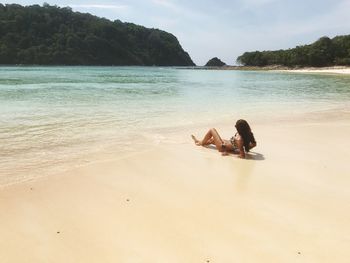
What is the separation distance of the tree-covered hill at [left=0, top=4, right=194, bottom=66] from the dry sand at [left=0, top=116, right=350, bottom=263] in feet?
465

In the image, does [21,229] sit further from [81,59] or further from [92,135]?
[81,59]

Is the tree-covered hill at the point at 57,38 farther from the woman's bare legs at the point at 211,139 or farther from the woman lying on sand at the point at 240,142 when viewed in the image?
the woman lying on sand at the point at 240,142

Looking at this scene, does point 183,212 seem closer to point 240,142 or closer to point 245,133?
point 240,142

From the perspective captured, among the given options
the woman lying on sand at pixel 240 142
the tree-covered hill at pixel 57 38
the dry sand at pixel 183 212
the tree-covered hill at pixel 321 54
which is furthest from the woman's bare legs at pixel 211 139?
the tree-covered hill at pixel 57 38

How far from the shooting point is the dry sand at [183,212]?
4012 mm

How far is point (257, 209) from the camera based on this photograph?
17.0ft

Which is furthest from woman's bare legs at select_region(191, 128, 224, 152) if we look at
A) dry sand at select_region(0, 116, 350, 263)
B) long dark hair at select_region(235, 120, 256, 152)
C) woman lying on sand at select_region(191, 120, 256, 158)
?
dry sand at select_region(0, 116, 350, 263)

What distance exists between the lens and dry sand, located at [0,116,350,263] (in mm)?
4012

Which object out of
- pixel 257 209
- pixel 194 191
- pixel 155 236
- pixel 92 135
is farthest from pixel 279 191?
pixel 92 135

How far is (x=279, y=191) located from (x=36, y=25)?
157846 millimetres

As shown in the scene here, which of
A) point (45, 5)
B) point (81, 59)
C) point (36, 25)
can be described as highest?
point (45, 5)

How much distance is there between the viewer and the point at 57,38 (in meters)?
151

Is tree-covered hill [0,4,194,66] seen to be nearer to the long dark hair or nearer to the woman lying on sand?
the woman lying on sand

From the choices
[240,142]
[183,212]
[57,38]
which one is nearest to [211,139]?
[240,142]
